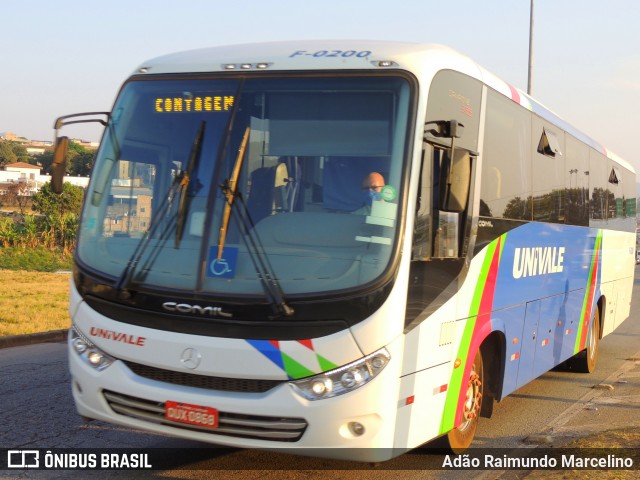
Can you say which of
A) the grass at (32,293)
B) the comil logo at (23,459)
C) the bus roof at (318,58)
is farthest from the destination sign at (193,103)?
the grass at (32,293)

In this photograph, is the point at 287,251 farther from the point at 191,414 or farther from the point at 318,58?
the point at 318,58

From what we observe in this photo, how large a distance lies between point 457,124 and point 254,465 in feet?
9.78

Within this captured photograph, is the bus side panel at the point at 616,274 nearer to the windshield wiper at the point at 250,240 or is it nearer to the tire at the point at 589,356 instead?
the tire at the point at 589,356

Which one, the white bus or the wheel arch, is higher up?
the white bus

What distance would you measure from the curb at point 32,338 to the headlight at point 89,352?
6.86 m

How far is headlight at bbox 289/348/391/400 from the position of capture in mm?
5223

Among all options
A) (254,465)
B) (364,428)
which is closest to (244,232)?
(364,428)

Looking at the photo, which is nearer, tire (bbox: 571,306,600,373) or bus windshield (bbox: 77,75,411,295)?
bus windshield (bbox: 77,75,411,295)

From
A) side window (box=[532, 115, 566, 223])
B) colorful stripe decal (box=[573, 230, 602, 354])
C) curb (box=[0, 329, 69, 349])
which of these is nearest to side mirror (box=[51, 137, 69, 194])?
side window (box=[532, 115, 566, 223])

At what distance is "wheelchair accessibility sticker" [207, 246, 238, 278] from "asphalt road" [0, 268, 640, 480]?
168cm

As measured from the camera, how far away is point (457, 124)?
232 inches

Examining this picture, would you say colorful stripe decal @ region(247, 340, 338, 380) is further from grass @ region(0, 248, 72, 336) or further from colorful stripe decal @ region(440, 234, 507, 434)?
grass @ region(0, 248, 72, 336)

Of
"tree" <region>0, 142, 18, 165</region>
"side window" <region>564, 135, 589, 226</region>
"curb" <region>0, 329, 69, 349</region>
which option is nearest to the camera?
"side window" <region>564, 135, 589, 226</region>

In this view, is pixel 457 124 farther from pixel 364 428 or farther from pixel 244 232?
pixel 364 428
